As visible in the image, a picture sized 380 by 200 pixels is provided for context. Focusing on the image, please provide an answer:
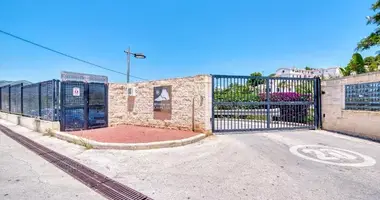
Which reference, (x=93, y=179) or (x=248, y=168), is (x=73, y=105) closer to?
(x=93, y=179)

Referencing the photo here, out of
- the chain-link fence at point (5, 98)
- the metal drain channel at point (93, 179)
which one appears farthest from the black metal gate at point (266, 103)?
the chain-link fence at point (5, 98)

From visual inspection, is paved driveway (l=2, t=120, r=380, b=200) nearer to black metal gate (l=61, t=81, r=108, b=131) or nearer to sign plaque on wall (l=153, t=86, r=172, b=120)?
black metal gate (l=61, t=81, r=108, b=131)

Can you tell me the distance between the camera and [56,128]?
860 centimetres

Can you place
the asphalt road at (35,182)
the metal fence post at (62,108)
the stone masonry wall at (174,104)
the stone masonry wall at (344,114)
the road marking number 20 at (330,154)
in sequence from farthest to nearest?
1. the metal fence post at (62,108)
2. the stone masonry wall at (174,104)
3. the stone masonry wall at (344,114)
4. the road marking number 20 at (330,154)
5. the asphalt road at (35,182)

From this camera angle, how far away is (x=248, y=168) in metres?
4.32

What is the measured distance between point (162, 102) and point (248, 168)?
5.47 meters

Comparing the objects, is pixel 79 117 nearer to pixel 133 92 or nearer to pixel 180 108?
pixel 133 92

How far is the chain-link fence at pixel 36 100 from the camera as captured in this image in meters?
8.67

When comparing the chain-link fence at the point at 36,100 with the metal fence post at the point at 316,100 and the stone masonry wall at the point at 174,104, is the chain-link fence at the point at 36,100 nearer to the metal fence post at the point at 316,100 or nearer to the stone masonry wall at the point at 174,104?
the stone masonry wall at the point at 174,104

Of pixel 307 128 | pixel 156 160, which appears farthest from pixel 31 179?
pixel 307 128

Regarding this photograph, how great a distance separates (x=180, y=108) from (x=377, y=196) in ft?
20.9

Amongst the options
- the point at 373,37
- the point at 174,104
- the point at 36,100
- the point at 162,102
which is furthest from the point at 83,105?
the point at 373,37

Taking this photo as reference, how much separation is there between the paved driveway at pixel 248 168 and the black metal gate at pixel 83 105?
2.45 meters

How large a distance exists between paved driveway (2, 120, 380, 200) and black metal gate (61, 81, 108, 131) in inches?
96.5
